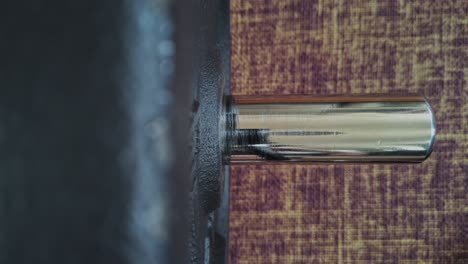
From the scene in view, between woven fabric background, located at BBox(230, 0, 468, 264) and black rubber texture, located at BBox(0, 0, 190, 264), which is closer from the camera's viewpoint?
black rubber texture, located at BBox(0, 0, 190, 264)

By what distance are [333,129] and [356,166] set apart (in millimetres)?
274

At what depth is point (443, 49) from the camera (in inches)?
18.7

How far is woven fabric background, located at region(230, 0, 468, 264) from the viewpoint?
476mm

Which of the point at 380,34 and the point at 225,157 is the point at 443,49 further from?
the point at 225,157

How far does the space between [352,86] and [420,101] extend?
0.89ft

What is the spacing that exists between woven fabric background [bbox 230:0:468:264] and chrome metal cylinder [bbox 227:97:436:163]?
250 mm

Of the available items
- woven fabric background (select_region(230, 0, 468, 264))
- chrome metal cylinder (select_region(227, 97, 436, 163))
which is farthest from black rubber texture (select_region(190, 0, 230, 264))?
woven fabric background (select_region(230, 0, 468, 264))

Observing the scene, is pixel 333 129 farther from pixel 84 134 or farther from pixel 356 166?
pixel 356 166

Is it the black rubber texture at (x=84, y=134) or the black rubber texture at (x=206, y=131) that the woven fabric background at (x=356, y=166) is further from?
the black rubber texture at (x=84, y=134)

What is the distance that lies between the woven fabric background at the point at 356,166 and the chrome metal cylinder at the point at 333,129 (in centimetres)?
25

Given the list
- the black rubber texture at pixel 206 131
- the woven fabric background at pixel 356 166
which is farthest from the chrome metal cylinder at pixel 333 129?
the woven fabric background at pixel 356 166

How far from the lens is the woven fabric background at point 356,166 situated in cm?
48

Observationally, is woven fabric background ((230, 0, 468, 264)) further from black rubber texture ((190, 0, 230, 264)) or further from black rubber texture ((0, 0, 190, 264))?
black rubber texture ((0, 0, 190, 264))

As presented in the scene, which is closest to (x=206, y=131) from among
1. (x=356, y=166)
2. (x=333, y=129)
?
(x=333, y=129)
